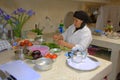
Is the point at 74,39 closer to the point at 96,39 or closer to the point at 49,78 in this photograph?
the point at 96,39

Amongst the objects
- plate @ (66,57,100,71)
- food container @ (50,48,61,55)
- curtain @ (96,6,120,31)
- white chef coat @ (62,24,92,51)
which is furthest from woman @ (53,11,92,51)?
curtain @ (96,6,120,31)

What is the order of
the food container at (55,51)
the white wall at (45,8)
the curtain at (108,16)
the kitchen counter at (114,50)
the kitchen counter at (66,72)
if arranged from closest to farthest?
the kitchen counter at (66,72), the food container at (55,51), the white wall at (45,8), the kitchen counter at (114,50), the curtain at (108,16)

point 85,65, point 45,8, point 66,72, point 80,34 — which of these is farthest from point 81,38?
point 45,8

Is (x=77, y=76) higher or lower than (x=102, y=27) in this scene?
lower

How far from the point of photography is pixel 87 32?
1.53 m

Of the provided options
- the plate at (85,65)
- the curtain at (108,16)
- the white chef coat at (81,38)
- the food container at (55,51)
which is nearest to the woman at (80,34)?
the white chef coat at (81,38)

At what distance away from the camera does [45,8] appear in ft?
6.79

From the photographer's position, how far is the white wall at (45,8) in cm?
170

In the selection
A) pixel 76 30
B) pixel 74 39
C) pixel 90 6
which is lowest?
pixel 74 39

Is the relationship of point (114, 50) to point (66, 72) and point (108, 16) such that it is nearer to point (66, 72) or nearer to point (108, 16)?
point (108, 16)

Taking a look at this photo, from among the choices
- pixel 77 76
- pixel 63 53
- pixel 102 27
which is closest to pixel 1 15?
pixel 63 53

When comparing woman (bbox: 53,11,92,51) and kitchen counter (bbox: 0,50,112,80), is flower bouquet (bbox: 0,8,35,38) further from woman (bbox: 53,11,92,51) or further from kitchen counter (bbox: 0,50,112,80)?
kitchen counter (bbox: 0,50,112,80)

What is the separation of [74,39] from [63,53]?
422mm

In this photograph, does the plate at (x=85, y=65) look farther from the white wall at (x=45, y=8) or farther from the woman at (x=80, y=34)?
the white wall at (x=45, y=8)
